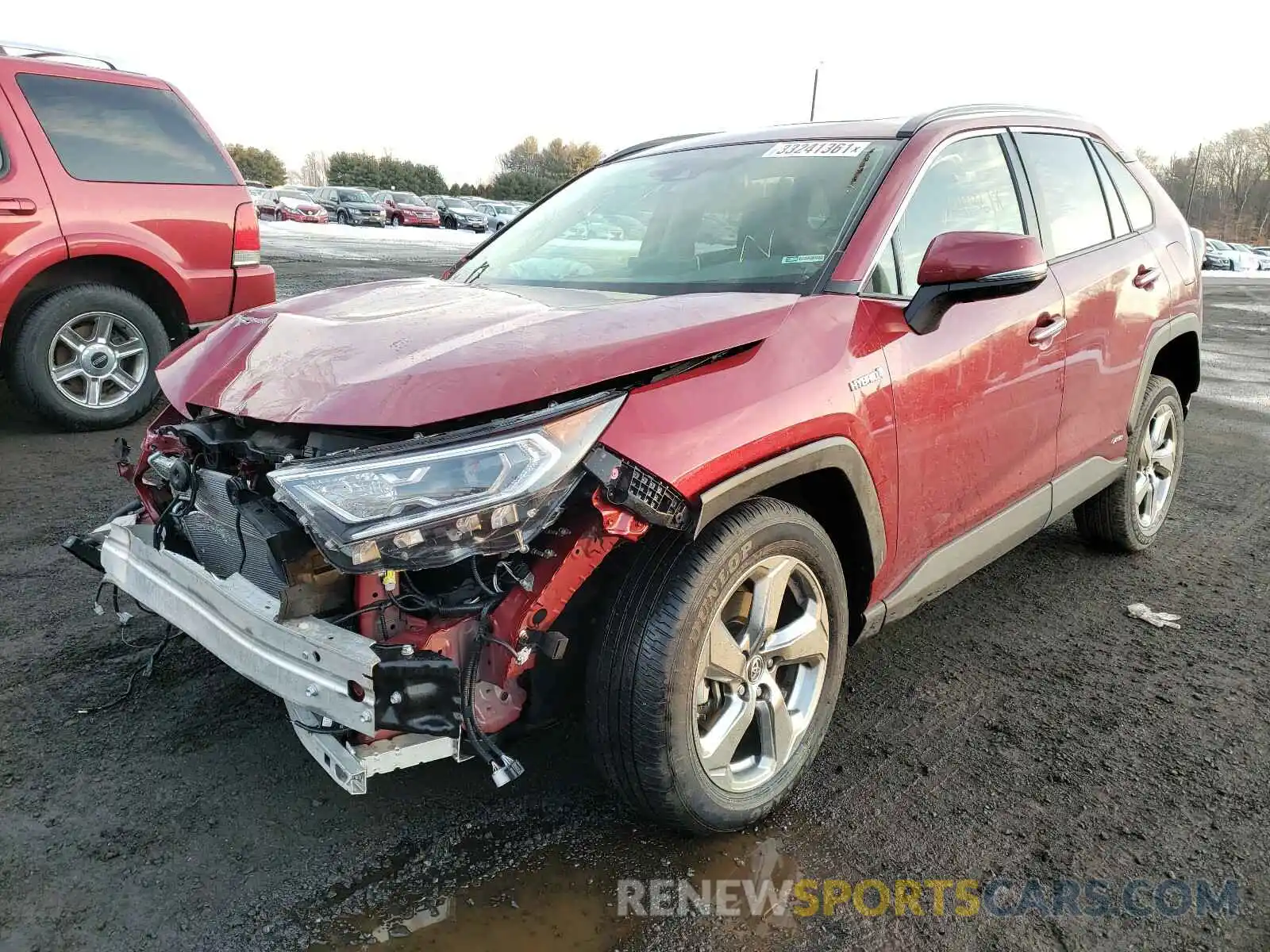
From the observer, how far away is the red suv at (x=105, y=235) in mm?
5270

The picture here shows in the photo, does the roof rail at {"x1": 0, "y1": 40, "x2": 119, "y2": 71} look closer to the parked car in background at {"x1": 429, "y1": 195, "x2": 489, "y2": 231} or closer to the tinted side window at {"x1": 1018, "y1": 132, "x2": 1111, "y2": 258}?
the tinted side window at {"x1": 1018, "y1": 132, "x2": 1111, "y2": 258}

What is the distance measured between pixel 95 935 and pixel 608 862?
3.73ft

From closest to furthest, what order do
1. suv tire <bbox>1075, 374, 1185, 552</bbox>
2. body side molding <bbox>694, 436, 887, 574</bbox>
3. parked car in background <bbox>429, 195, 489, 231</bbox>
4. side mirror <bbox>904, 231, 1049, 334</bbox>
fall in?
body side molding <bbox>694, 436, 887, 574</bbox>
side mirror <bbox>904, 231, 1049, 334</bbox>
suv tire <bbox>1075, 374, 1185, 552</bbox>
parked car in background <bbox>429, 195, 489, 231</bbox>

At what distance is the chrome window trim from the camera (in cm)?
261

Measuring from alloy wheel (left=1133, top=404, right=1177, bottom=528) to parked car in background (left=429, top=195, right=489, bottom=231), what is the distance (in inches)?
1403

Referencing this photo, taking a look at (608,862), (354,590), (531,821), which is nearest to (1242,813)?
(608,862)

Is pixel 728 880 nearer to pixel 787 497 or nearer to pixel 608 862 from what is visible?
pixel 608 862

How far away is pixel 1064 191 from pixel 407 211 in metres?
38.7

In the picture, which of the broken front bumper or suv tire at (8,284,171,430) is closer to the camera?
the broken front bumper

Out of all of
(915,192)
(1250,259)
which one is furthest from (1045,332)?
(1250,259)

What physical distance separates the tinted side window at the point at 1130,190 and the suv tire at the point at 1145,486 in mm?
720

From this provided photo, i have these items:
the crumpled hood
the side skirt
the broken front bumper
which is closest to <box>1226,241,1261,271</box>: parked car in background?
the side skirt

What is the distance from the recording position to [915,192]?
9.32 ft

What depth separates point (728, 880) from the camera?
224cm
